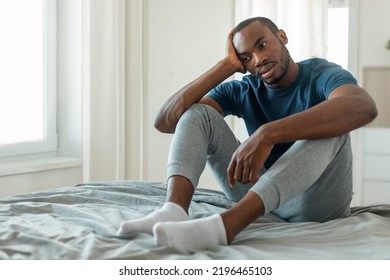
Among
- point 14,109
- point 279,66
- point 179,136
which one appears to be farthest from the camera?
point 14,109

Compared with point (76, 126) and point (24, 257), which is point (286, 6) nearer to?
point (76, 126)

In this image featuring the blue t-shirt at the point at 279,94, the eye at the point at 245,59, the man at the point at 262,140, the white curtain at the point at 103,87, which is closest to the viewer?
the man at the point at 262,140

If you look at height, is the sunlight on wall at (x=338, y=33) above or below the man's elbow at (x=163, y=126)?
above

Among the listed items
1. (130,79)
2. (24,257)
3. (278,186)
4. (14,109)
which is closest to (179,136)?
(278,186)

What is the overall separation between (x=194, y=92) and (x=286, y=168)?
0.45 m

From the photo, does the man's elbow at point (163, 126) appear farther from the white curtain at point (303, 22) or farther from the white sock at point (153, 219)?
the white curtain at point (303, 22)

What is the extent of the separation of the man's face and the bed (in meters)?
0.33

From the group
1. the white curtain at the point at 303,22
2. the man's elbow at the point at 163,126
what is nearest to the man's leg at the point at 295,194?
the man's elbow at the point at 163,126

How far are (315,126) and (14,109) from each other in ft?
5.49

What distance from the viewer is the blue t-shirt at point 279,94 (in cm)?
150

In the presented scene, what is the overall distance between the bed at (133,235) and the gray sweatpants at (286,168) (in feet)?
0.16

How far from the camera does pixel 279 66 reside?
156cm

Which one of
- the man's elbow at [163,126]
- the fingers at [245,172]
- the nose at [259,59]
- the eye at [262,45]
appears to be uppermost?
the eye at [262,45]

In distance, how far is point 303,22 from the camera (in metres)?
3.13
